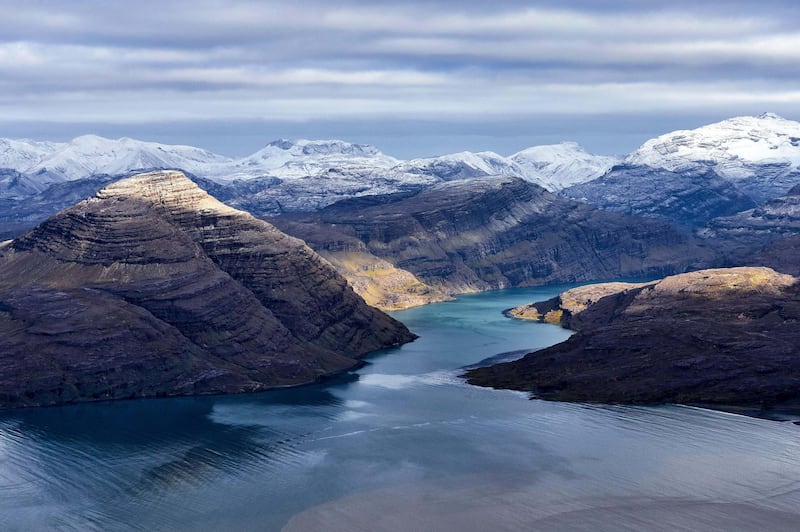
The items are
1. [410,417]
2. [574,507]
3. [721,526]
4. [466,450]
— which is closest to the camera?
[721,526]

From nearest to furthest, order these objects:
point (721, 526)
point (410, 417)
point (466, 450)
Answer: point (721, 526), point (466, 450), point (410, 417)

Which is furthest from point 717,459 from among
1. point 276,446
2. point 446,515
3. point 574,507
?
point 276,446

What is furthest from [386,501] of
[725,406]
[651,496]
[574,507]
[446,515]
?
[725,406]

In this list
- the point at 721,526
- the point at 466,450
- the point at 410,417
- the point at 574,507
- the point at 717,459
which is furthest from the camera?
the point at 410,417

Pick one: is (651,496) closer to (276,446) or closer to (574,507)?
(574,507)

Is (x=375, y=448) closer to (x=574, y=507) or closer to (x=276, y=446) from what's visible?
(x=276, y=446)

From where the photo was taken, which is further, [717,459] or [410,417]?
[410,417]
